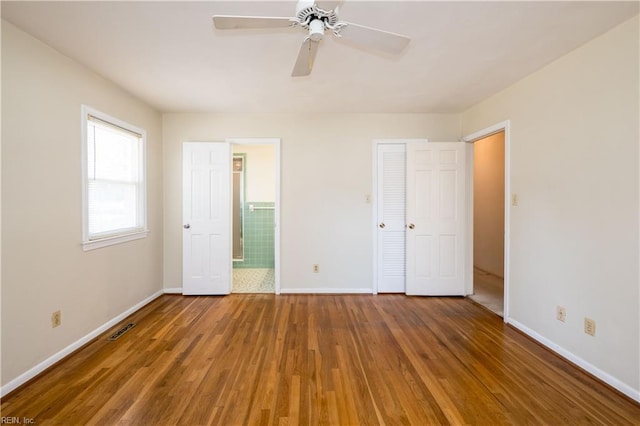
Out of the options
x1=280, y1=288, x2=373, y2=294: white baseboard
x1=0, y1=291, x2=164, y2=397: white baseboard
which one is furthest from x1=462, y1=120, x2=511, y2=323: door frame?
x1=0, y1=291, x2=164, y2=397: white baseboard

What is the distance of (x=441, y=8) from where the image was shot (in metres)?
1.66

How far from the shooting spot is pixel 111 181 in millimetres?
2811

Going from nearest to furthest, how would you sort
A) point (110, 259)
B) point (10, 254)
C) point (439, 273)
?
point (10, 254) → point (110, 259) → point (439, 273)

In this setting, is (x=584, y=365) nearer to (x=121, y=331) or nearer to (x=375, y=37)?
(x=375, y=37)

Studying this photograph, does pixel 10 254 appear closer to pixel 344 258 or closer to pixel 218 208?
pixel 218 208

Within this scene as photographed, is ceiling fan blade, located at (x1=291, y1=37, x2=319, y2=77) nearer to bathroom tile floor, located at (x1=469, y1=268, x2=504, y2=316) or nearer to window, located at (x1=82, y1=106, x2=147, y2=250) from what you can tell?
window, located at (x1=82, y1=106, x2=147, y2=250)

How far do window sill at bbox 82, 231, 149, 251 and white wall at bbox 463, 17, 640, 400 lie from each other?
13.5ft

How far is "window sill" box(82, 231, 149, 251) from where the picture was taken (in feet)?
7.95

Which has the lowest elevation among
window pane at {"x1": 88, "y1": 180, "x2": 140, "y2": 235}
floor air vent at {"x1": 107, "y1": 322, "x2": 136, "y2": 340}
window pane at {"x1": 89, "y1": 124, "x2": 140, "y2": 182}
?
floor air vent at {"x1": 107, "y1": 322, "x2": 136, "y2": 340}

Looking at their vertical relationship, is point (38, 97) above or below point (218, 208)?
above

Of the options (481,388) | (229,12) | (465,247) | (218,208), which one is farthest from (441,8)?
(218,208)

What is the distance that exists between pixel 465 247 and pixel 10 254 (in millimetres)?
4424

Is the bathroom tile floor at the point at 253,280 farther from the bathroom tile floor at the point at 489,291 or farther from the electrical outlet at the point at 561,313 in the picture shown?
the electrical outlet at the point at 561,313

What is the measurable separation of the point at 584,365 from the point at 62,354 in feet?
13.4
